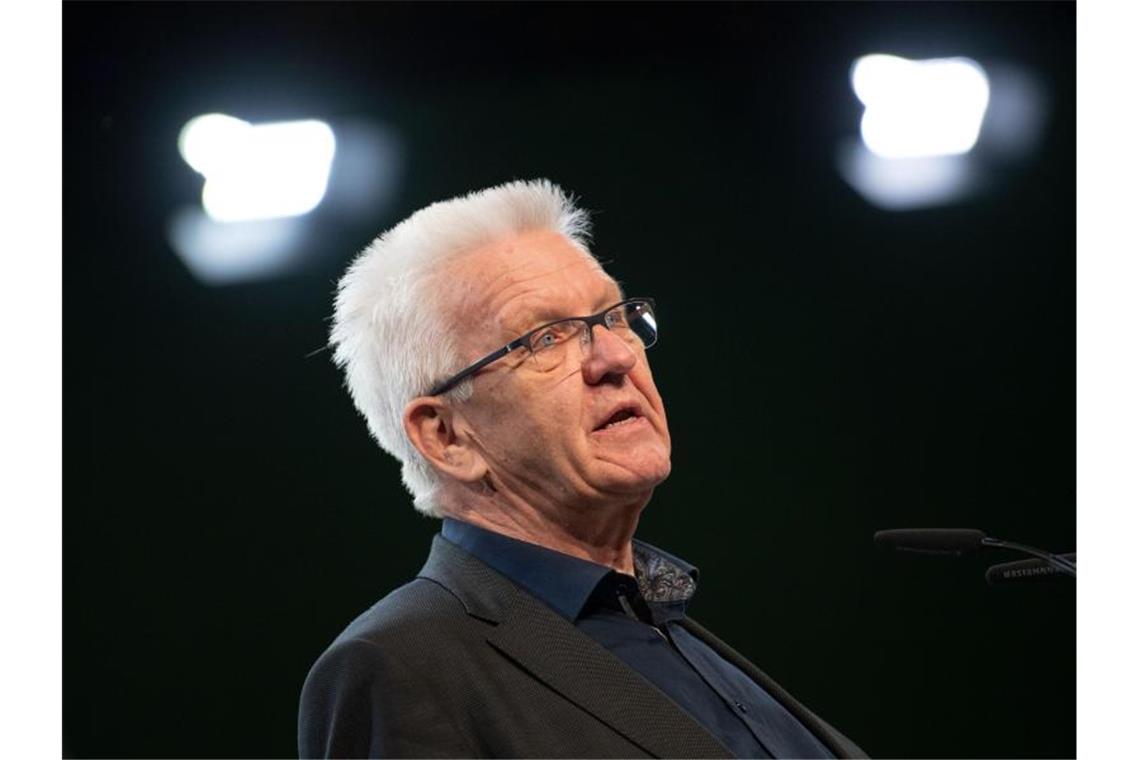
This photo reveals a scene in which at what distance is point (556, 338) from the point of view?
1971mm

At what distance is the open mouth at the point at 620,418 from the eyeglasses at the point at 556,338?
4.5 inches

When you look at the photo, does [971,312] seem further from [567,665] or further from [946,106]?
[567,665]

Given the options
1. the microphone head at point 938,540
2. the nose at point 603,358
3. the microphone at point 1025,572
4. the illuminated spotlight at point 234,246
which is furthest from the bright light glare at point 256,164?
the microphone at point 1025,572

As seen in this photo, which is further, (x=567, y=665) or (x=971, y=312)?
(x=971, y=312)

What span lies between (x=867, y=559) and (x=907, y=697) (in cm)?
34

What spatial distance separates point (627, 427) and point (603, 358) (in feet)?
0.36

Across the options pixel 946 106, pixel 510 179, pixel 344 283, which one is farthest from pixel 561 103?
pixel 344 283

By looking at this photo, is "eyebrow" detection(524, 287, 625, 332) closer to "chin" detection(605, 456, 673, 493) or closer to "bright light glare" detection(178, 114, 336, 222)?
"chin" detection(605, 456, 673, 493)

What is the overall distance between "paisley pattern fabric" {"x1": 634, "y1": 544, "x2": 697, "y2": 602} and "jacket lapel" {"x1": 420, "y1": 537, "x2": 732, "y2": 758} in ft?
0.97

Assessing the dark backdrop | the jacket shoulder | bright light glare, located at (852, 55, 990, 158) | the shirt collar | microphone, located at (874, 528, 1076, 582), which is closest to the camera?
the jacket shoulder

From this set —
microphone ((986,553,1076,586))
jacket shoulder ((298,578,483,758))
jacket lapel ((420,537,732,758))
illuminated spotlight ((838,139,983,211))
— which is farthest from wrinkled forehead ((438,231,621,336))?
illuminated spotlight ((838,139,983,211))

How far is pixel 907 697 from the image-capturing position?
3129 mm

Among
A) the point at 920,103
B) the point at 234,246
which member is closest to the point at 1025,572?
the point at 920,103

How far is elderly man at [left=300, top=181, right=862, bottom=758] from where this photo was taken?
1.59 meters
